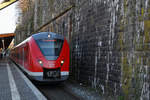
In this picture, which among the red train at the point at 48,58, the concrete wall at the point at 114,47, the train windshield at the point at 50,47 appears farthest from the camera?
the train windshield at the point at 50,47

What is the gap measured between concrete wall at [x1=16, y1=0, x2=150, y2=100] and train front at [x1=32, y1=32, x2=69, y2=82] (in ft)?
3.83

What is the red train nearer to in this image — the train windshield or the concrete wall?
the train windshield

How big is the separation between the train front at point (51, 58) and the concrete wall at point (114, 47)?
1.17m

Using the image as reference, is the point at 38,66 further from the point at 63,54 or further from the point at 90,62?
the point at 90,62

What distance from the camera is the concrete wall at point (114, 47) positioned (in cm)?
595

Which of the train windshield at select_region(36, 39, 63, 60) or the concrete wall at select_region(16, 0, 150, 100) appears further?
the train windshield at select_region(36, 39, 63, 60)

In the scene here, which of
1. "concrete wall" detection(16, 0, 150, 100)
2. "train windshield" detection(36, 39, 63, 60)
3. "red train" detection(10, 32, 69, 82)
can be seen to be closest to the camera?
"concrete wall" detection(16, 0, 150, 100)

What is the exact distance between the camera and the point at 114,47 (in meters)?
7.33

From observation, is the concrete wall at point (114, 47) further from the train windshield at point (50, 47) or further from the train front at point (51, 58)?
the train windshield at point (50, 47)

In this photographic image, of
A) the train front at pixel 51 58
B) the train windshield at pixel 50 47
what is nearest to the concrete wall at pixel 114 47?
the train front at pixel 51 58

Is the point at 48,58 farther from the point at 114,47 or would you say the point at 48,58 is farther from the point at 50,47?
the point at 114,47

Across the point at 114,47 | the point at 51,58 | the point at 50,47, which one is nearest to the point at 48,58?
the point at 51,58

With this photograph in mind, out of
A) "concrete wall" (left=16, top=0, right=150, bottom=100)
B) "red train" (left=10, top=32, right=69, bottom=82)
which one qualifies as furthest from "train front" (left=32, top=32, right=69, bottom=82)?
"concrete wall" (left=16, top=0, right=150, bottom=100)

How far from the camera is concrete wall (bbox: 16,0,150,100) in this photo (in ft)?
19.5
